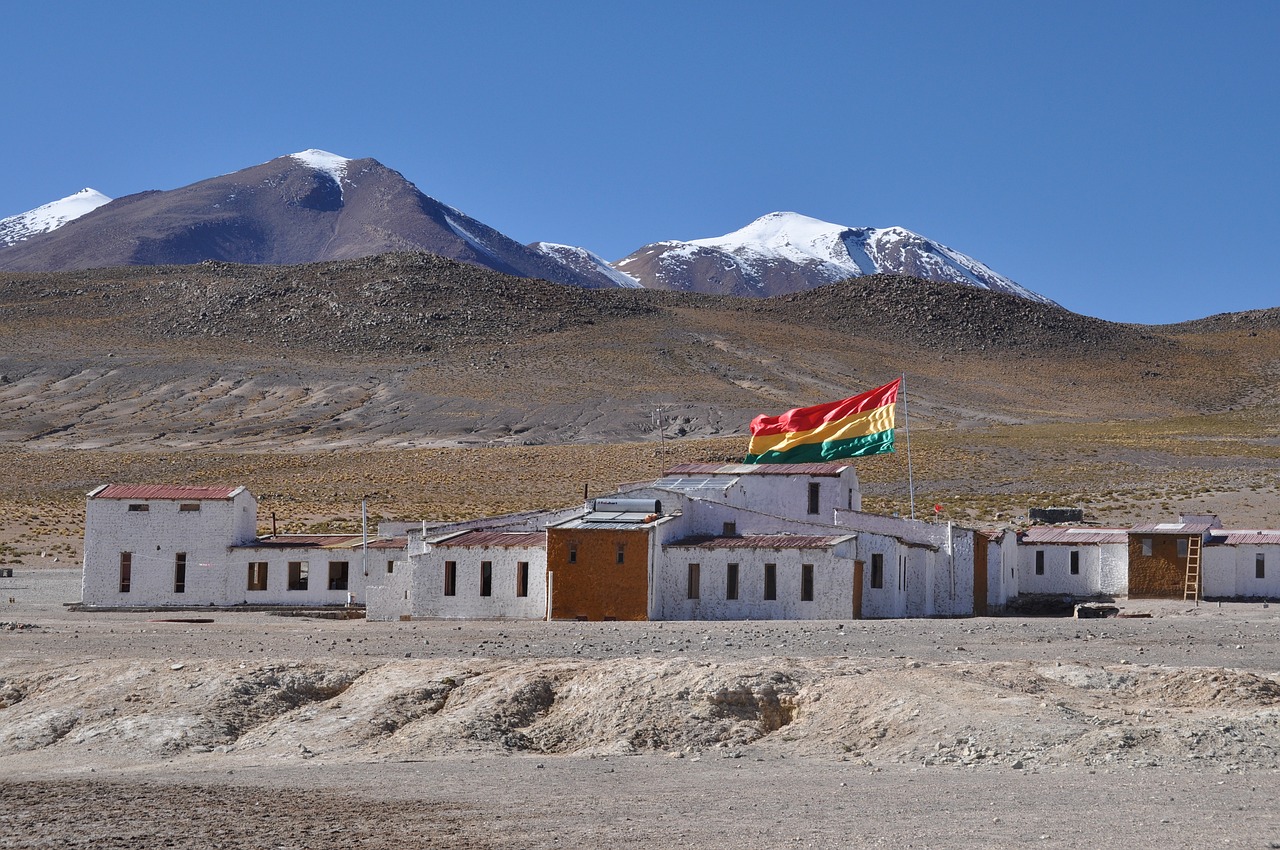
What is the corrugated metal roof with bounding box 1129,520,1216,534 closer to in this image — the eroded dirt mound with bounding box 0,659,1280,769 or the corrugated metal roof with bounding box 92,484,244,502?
the eroded dirt mound with bounding box 0,659,1280,769

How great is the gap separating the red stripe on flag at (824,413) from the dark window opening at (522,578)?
8.41 m

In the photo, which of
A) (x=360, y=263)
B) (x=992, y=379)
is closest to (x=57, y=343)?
(x=360, y=263)

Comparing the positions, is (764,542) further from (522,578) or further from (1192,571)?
(1192,571)

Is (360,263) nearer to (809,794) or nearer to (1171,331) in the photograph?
(1171,331)

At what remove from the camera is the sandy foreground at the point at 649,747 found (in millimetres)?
13859

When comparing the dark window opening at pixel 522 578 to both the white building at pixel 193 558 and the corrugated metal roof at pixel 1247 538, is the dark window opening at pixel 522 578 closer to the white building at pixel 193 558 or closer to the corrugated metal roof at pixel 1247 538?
the white building at pixel 193 558

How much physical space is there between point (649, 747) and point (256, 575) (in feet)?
81.8

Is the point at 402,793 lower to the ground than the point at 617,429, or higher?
lower

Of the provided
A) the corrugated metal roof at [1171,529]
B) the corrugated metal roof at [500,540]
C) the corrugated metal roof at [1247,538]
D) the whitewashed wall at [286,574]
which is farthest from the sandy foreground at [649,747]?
the corrugated metal roof at [1247,538]

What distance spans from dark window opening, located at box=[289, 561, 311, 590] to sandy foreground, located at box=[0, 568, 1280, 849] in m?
14.4

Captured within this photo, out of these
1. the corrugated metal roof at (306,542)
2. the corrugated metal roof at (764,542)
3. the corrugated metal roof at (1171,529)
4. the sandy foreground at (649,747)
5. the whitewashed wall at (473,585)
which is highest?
the corrugated metal roof at (1171,529)

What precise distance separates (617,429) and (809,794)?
84.4 metres

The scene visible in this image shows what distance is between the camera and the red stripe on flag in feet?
129

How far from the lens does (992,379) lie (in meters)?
128
